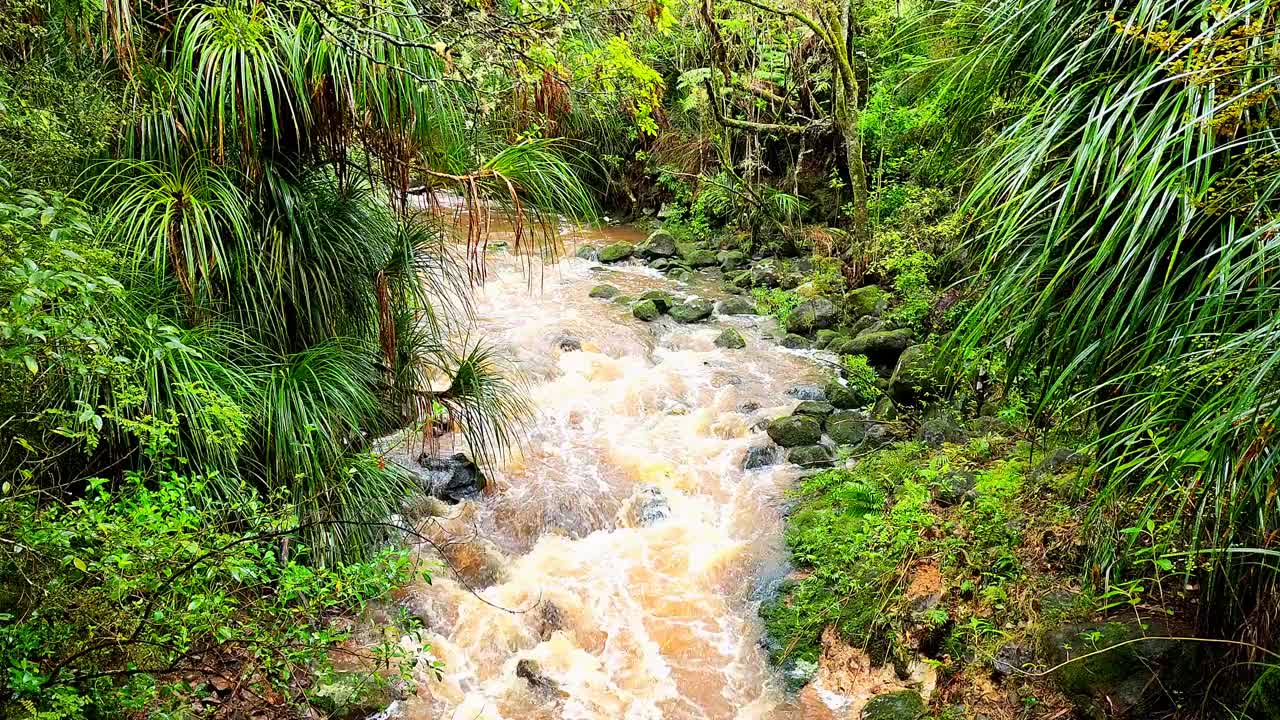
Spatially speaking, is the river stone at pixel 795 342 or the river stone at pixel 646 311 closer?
the river stone at pixel 795 342

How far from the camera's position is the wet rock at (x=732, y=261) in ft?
42.6

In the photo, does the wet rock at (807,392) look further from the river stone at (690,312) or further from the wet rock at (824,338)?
the river stone at (690,312)

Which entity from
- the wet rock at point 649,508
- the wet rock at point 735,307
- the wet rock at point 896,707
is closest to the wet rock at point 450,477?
the wet rock at point 649,508

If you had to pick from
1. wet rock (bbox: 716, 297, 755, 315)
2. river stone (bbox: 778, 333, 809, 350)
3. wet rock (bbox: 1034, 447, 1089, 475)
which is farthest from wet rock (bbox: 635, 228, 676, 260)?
wet rock (bbox: 1034, 447, 1089, 475)

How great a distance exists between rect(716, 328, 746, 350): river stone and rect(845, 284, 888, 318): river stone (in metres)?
1.47

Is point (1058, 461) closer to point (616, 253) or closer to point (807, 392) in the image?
point (807, 392)

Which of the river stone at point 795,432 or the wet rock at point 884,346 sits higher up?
the wet rock at point 884,346

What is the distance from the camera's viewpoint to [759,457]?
703 cm

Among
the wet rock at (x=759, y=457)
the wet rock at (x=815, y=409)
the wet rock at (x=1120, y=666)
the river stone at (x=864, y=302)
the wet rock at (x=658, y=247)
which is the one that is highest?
the wet rock at (x=658, y=247)

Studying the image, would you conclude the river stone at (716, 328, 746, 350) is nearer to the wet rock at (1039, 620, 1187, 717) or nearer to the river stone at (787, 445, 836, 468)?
the river stone at (787, 445, 836, 468)

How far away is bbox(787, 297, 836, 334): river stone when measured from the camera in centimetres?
995

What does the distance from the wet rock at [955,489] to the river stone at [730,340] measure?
15.2ft

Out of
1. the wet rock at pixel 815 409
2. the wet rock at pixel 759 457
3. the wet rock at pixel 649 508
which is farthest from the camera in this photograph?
the wet rock at pixel 815 409

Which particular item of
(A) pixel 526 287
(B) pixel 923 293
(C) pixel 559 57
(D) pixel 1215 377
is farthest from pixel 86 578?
(A) pixel 526 287
